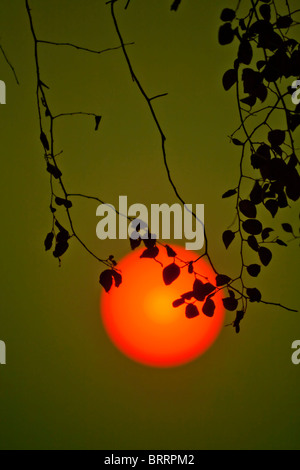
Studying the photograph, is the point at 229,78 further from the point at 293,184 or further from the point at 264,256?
the point at 264,256

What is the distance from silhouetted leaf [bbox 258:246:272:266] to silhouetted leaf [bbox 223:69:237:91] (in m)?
0.38

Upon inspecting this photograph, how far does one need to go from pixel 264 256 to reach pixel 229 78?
0.41m

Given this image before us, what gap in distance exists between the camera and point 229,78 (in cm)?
103

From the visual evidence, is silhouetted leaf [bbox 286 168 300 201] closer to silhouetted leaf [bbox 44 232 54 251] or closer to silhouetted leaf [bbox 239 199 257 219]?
silhouetted leaf [bbox 239 199 257 219]

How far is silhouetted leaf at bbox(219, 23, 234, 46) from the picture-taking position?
0.94m

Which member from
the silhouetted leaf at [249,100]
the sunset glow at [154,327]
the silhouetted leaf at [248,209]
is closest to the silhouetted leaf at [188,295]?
the silhouetted leaf at [248,209]

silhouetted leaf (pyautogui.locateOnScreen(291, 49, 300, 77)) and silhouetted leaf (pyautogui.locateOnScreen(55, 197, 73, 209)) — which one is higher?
silhouetted leaf (pyautogui.locateOnScreen(291, 49, 300, 77))

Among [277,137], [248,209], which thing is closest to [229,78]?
[277,137]

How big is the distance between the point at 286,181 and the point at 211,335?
5144 millimetres

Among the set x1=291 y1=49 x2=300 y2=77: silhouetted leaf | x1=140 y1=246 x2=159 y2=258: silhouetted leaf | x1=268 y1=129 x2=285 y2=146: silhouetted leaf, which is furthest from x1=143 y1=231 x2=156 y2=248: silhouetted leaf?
x1=291 y1=49 x2=300 y2=77: silhouetted leaf

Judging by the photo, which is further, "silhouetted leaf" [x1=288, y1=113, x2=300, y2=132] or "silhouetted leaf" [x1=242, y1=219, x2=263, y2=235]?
"silhouetted leaf" [x1=242, y1=219, x2=263, y2=235]

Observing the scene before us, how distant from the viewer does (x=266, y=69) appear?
106cm

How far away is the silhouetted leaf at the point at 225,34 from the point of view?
94 cm
